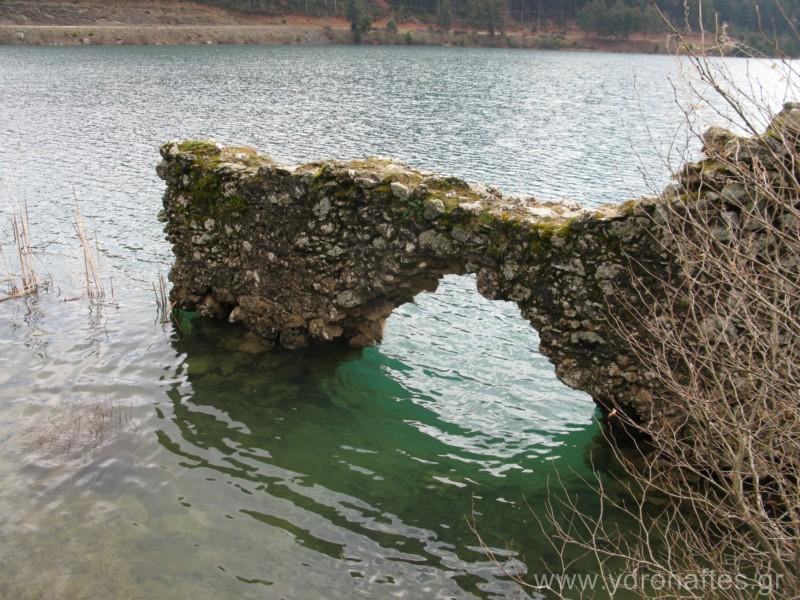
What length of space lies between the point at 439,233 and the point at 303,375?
13.8 feet

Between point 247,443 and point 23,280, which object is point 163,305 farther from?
point 247,443

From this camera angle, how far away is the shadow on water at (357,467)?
986 cm

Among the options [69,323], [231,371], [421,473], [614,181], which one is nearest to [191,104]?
[614,181]

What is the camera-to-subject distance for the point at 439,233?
12.7 meters

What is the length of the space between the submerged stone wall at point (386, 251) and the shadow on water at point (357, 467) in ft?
4.09

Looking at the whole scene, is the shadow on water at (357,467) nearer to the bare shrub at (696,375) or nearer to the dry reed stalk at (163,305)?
the bare shrub at (696,375)

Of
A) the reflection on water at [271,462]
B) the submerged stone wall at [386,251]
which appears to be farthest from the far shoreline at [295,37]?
the reflection on water at [271,462]

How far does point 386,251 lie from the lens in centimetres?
1341

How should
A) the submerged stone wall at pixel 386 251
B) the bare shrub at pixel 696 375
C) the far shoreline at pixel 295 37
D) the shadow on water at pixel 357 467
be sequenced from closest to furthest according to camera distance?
the bare shrub at pixel 696 375, the shadow on water at pixel 357 467, the submerged stone wall at pixel 386 251, the far shoreline at pixel 295 37

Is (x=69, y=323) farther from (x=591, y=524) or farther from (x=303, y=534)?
(x=591, y=524)

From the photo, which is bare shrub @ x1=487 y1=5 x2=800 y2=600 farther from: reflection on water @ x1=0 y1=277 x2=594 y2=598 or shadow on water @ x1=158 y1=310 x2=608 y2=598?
reflection on water @ x1=0 y1=277 x2=594 y2=598

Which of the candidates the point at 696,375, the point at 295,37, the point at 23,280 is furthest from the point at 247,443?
the point at 295,37

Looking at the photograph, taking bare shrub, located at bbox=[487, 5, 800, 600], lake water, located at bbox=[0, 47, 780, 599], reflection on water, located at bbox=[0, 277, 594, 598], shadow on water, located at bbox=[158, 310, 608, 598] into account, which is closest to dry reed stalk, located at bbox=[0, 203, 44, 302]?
lake water, located at bbox=[0, 47, 780, 599]

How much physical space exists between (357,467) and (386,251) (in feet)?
13.1
